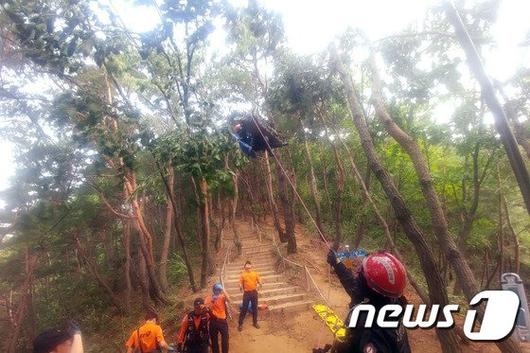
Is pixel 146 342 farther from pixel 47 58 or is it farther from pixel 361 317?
pixel 47 58

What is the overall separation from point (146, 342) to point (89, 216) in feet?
37.3

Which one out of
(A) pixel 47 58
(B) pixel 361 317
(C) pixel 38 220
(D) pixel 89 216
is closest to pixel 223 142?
(A) pixel 47 58

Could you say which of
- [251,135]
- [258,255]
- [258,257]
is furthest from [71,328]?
[258,255]

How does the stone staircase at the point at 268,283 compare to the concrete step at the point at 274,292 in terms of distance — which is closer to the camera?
the stone staircase at the point at 268,283

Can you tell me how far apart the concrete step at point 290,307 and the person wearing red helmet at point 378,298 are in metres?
8.60

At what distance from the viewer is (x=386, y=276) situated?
2.44 m

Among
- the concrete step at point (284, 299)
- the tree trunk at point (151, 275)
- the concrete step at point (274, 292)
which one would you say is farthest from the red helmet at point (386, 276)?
the tree trunk at point (151, 275)

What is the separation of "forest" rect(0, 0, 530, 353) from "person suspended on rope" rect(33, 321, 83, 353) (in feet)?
11.2

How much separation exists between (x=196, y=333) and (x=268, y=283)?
687 cm

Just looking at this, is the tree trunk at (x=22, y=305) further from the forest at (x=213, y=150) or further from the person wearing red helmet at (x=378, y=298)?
the person wearing red helmet at (x=378, y=298)

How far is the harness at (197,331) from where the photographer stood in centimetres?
634

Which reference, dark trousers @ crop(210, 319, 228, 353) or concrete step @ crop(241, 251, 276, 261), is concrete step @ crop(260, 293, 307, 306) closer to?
dark trousers @ crop(210, 319, 228, 353)

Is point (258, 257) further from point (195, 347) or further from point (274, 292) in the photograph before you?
point (195, 347)

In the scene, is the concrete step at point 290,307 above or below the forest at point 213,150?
below
